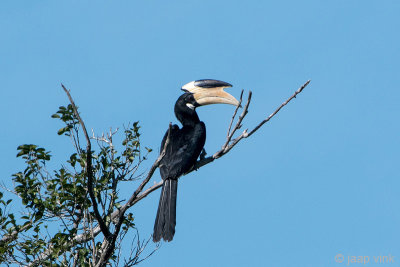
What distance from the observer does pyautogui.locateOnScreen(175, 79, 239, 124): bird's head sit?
8887 mm

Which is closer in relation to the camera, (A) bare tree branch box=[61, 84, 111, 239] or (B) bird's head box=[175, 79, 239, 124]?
(A) bare tree branch box=[61, 84, 111, 239]

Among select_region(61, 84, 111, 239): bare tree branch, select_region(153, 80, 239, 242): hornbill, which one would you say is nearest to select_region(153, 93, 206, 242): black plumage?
select_region(153, 80, 239, 242): hornbill

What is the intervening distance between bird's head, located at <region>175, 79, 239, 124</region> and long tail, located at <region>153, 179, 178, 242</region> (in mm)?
1492

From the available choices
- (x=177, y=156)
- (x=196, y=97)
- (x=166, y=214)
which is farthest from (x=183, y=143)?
(x=166, y=214)

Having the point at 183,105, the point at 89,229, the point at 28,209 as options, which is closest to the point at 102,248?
the point at 89,229

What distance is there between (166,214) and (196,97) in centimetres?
212

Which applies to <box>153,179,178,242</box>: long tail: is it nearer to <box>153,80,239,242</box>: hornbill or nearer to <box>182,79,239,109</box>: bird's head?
<box>153,80,239,242</box>: hornbill

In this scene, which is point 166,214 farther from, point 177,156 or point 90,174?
point 90,174

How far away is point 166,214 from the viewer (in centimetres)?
754

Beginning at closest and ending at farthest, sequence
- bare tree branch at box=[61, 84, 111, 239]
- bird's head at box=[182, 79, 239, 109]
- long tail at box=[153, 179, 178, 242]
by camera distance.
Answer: bare tree branch at box=[61, 84, 111, 239] < long tail at box=[153, 179, 178, 242] < bird's head at box=[182, 79, 239, 109]

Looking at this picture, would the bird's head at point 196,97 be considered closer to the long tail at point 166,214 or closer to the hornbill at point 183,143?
the hornbill at point 183,143

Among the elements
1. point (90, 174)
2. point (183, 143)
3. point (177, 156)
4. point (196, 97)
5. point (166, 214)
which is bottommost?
point (90, 174)

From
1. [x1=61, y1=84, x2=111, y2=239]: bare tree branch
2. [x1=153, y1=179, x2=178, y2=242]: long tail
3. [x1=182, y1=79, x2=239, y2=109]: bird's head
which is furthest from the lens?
[x1=182, y1=79, x2=239, y2=109]: bird's head

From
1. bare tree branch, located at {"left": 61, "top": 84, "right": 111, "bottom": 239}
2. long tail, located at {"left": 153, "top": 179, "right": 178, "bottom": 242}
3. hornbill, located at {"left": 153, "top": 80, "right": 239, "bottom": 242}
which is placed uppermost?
hornbill, located at {"left": 153, "top": 80, "right": 239, "bottom": 242}
